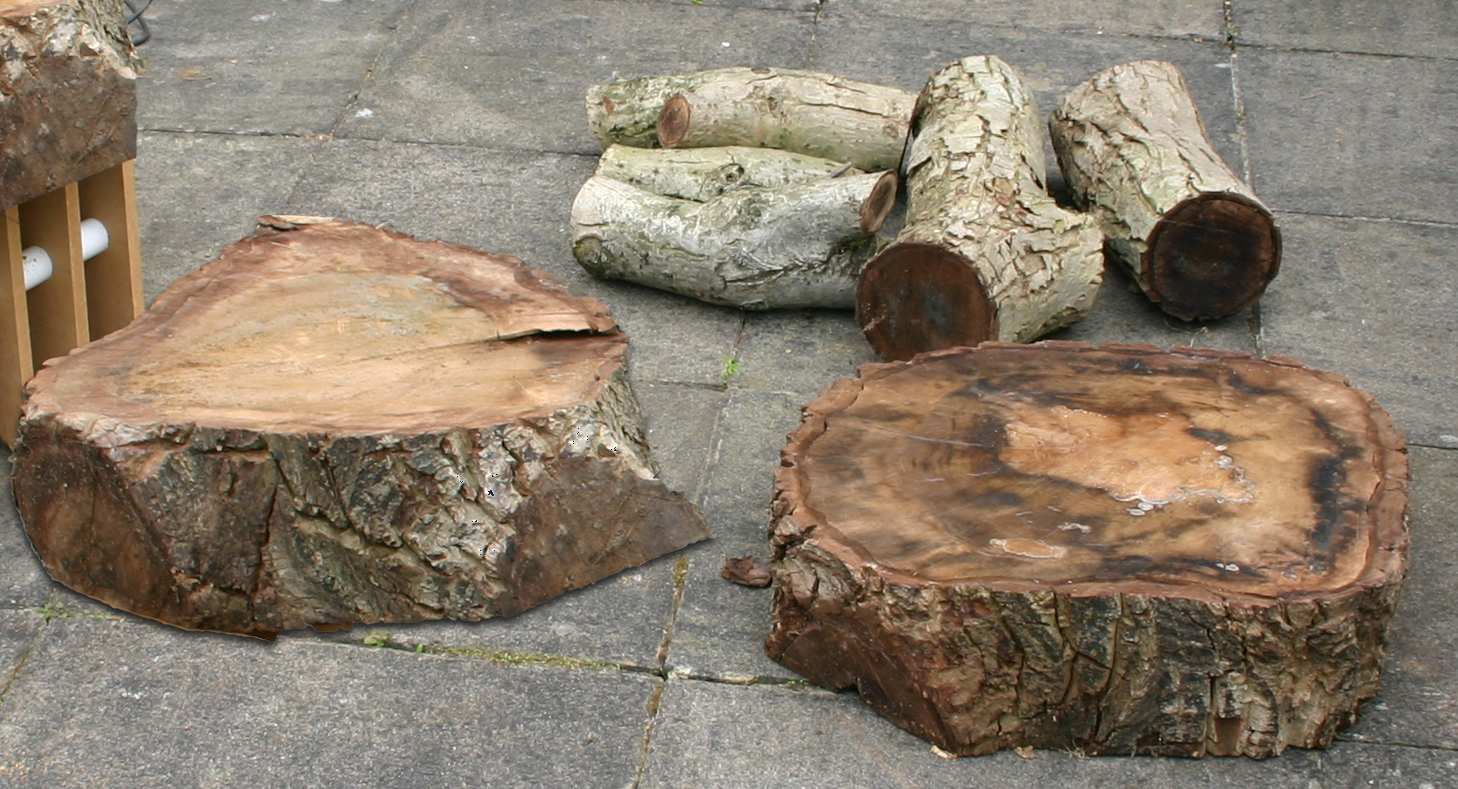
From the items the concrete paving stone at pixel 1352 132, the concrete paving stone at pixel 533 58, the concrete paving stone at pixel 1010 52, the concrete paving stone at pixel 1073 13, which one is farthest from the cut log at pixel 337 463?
the concrete paving stone at pixel 1073 13

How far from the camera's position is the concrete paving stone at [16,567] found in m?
3.68

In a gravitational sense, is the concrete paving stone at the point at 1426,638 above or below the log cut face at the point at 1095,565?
below

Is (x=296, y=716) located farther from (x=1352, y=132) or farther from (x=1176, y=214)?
(x=1352, y=132)

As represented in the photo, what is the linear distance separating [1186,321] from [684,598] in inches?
72.8

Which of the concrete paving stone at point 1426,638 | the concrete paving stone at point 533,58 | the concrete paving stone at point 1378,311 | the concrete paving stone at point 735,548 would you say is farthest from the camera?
the concrete paving stone at point 533,58

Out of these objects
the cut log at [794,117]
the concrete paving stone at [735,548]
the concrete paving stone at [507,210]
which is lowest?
the concrete paving stone at [735,548]

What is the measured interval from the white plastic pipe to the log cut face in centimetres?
182

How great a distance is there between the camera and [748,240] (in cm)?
474

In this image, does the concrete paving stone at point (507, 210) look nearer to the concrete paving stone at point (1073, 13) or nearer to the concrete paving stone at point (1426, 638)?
the concrete paving stone at point (1426, 638)

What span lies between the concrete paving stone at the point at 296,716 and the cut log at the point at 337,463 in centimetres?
12

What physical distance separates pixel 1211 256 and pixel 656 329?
1.51m

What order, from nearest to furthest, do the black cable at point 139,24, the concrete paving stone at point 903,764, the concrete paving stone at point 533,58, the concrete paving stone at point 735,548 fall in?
the concrete paving stone at point 903,764
the concrete paving stone at point 735,548
the concrete paving stone at point 533,58
the black cable at point 139,24

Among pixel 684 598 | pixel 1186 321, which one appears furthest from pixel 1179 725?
pixel 1186 321

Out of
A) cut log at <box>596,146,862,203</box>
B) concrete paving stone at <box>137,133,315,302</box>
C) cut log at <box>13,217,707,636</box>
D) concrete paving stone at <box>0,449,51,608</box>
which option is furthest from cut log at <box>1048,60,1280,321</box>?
concrete paving stone at <box>0,449,51,608</box>
